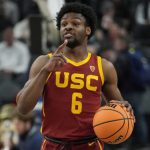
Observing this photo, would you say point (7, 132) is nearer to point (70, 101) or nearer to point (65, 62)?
point (70, 101)

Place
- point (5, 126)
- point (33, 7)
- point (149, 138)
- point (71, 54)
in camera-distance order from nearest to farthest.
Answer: point (71, 54) < point (5, 126) < point (149, 138) < point (33, 7)

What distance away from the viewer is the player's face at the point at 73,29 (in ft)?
22.5

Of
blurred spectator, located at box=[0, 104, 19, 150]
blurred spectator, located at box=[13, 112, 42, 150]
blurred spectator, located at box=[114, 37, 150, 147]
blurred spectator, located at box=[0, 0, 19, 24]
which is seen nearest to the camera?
blurred spectator, located at box=[13, 112, 42, 150]

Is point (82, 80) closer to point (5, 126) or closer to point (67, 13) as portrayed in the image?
point (67, 13)

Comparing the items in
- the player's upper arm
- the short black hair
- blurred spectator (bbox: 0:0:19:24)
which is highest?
the short black hair

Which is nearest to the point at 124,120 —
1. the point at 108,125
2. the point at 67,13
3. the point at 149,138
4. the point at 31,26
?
the point at 108,125

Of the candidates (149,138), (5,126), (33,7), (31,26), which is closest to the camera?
(5,126)

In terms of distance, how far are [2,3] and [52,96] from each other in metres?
9.15

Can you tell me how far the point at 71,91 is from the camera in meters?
6.93

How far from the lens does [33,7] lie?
1520 cm

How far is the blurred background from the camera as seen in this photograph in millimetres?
10086

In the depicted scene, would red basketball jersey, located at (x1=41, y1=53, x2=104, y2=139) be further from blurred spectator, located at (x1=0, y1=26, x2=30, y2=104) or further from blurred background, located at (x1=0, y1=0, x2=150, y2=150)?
blurred spectator, located at (x1=0, y1=26, x2=30, y2=104)

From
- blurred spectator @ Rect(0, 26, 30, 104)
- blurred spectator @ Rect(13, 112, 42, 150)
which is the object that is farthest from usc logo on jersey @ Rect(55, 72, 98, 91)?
blurred spectator @ Rect(0, 26, 30, 104)

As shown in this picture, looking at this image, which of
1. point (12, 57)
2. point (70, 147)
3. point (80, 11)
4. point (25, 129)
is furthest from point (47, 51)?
point (70, 147)
